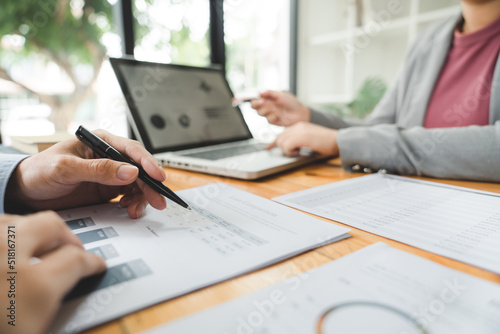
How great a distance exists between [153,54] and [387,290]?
142 cm

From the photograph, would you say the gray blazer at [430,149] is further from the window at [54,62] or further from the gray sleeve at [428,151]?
the window at [54,62]

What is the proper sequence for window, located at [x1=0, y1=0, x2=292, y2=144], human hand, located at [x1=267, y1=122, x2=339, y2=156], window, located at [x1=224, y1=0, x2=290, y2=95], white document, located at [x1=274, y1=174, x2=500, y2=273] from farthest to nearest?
window, located at [x1=224, y1=0, x2=290, y2=95] < window, located at [x1=0, y1=0, x2=292, y2=144] < human hand, located at [x1=267, y1=122, x2=339, y2=156] < white document, located at [x1=274, y1=174, x2=500, y2=273]

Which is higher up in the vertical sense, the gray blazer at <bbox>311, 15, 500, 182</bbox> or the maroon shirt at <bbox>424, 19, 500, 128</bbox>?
the maroon shirt at <bbox>424, 19, 500, 128</bbox>

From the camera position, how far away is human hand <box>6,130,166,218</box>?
1.23 ft

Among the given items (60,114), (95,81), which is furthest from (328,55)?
(60,114)

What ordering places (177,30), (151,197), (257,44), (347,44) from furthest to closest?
(257,44) → (347,44) → (177,30) → (151,197)

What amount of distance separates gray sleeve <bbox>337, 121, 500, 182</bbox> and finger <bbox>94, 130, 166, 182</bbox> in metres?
0.41

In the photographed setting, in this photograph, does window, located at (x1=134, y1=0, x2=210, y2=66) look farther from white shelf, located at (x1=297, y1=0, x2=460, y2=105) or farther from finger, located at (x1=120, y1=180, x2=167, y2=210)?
finger, located at (x1=120, y1=180, x2=167, y2=210)

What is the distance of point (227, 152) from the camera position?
2.58 ft

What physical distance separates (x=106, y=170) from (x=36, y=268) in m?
0.18

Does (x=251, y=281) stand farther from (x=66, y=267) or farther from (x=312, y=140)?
(x=312, y=140)

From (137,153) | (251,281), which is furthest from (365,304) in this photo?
(137,153)

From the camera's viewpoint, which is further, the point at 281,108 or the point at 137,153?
Result: the point at 281,108

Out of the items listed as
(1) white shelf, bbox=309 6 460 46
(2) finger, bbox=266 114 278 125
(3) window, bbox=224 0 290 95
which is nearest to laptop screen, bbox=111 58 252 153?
(2) finger, bbox=266 114 278 125
